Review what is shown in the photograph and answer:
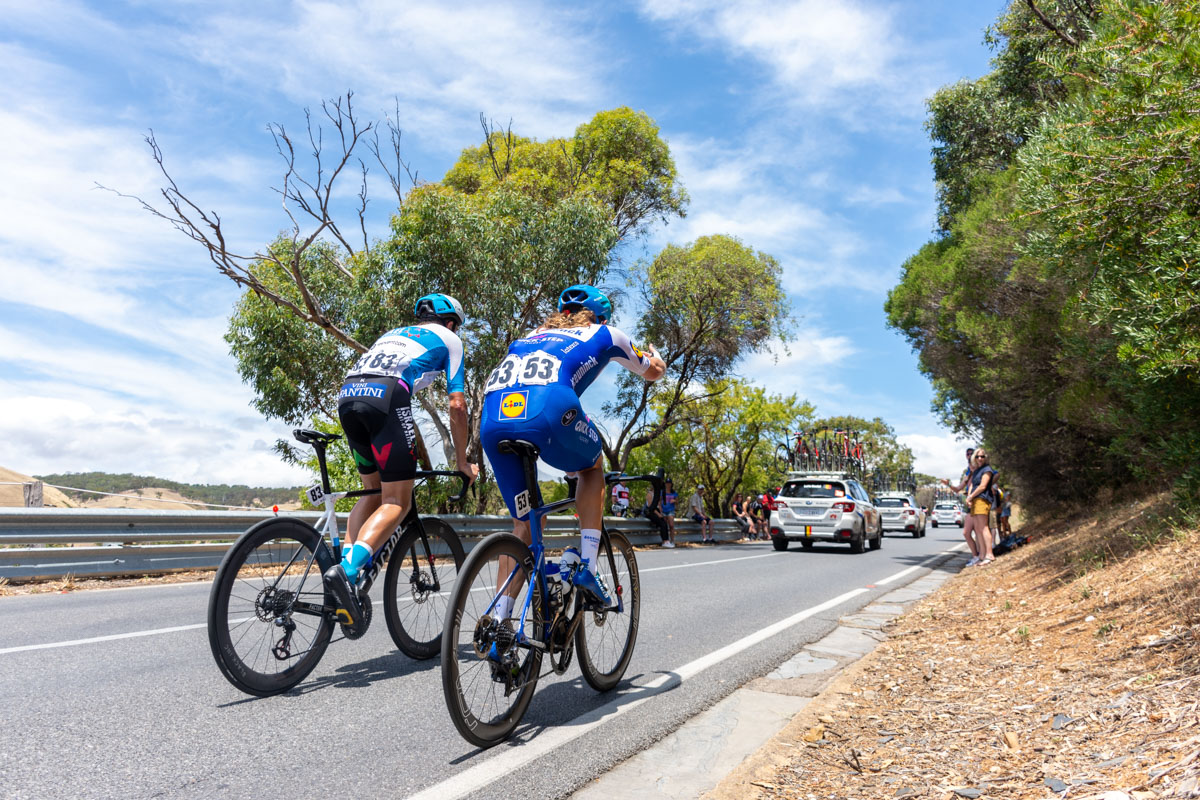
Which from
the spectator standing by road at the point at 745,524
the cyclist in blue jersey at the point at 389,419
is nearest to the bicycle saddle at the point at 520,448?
the cyclist in blue jersey at the point at 389,419

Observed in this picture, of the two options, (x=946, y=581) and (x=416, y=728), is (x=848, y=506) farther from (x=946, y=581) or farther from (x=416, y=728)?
(x=416, y=728)

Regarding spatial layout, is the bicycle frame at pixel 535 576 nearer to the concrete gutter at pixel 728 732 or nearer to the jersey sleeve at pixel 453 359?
the concrete gutter at pixel 728 732

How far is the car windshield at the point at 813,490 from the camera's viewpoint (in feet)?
60.1

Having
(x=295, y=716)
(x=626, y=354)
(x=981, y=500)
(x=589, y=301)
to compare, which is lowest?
(x=295, y=716)

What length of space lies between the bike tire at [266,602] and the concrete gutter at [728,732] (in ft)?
5.80

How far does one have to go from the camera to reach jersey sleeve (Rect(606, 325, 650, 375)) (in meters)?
3.87

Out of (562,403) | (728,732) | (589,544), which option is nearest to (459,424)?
(562,403)

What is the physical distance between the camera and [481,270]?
1606 centimetres

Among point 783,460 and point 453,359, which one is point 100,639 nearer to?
point 453,359

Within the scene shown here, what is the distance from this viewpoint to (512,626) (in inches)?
132

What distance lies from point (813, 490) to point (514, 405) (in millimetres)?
16107

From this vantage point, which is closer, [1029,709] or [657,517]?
[1029,709]

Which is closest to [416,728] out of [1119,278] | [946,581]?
[1119,278]

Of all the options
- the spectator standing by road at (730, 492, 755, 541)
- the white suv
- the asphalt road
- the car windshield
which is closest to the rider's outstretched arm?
the asphalt road
